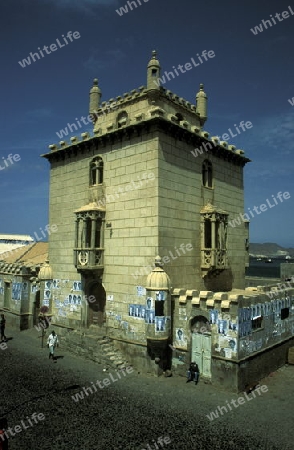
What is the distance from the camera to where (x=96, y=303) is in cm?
2225

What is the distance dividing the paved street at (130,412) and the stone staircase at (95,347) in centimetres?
64

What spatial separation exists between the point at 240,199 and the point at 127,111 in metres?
10.6

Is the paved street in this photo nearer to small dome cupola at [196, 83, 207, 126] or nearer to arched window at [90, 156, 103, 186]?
arched window at [90, 156, 103, 186]

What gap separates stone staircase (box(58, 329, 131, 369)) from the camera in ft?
61.9

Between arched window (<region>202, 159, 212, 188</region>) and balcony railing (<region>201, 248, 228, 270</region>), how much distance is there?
458cm

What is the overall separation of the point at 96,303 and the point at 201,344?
7.94 meters

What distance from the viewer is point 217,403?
14625mm

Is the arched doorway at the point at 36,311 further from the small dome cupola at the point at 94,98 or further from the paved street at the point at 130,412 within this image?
the small dome cupola at the point at 94,98

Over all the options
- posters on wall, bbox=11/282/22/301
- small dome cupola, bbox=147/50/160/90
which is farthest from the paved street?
small dome cupola, bbox=147/50/160/90

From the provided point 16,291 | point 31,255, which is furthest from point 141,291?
point 31,255

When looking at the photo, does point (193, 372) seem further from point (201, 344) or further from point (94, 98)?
point (94, 98)

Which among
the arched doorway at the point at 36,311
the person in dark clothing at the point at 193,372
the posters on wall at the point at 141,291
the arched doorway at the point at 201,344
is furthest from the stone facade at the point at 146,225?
the arched doorway at the point at 36,311

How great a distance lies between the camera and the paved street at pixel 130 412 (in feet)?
38.8

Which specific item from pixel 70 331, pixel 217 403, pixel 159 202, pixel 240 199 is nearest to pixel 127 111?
pixel 159 202
